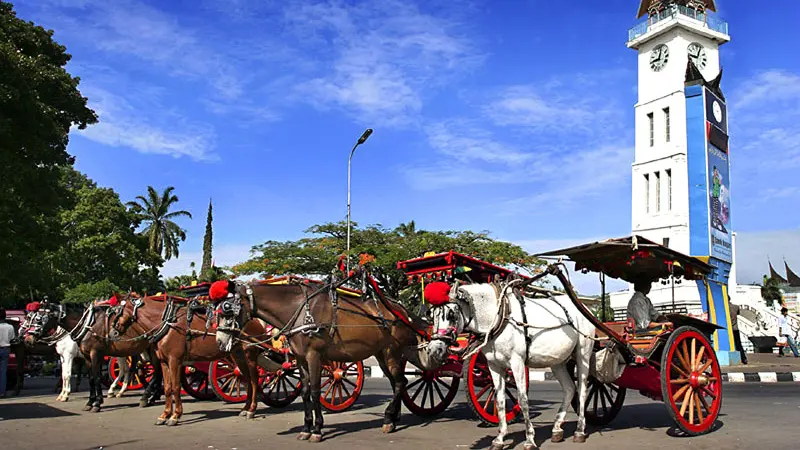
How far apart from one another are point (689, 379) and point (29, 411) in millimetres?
10542

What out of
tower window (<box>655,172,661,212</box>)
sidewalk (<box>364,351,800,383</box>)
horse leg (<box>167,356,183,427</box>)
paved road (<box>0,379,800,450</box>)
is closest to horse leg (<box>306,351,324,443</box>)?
paved road (<box>0,379,800,450</box>)

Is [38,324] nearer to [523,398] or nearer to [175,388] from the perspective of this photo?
[175,388]

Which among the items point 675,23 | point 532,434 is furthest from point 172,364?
point 675,23

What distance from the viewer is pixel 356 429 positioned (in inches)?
376

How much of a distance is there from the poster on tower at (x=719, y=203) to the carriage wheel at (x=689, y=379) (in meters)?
23.2

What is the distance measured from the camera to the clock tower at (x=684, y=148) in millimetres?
30031

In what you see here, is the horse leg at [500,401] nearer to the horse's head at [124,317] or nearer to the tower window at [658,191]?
the horse's head at [124,317]

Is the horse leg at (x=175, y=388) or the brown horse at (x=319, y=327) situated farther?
the horse leg at (x=175, y=388)

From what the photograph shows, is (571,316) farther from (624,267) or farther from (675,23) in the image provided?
(675,23)

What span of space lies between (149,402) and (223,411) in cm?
186

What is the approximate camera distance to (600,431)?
28.6ft

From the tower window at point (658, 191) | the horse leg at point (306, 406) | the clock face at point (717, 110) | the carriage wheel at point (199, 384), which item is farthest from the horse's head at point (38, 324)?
the clock face at point (717, 110)

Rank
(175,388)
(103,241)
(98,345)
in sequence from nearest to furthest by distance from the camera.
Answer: (175,388) < (98,345) < (103,241)

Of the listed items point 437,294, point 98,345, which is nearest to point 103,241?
point 98,345
